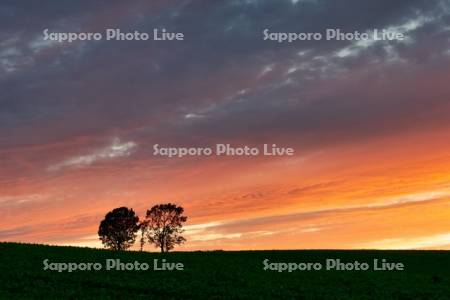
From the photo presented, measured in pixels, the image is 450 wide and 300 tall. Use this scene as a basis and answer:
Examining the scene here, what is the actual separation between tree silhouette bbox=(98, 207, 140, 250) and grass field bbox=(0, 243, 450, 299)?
45.2 metres

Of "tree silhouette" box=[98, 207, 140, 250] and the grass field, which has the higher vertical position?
"tree silhouette" box=[98, 207, 140, 250]

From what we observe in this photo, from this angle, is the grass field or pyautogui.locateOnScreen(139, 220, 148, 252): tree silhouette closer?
the grass field

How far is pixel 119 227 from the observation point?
116688 mm

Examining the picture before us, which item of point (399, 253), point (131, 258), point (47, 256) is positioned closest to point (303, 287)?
point (131, 258)

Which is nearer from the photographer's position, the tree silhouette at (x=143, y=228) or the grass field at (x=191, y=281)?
the grass field at (x=191, y=281)

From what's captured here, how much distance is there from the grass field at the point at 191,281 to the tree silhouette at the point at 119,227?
1778 inches

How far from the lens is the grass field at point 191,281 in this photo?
44531mm

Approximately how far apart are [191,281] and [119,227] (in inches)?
2686

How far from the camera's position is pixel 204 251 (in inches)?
3157

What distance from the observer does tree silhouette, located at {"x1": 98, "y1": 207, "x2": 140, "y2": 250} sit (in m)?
117

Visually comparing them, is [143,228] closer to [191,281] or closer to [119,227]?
[119,227]

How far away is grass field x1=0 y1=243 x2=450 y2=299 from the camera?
44.5 meters

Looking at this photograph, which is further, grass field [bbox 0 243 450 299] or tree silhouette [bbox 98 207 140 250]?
tree silhouette [bbox 98 207 140 250]

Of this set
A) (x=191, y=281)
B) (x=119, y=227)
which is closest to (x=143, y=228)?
(x=119, y=227)
